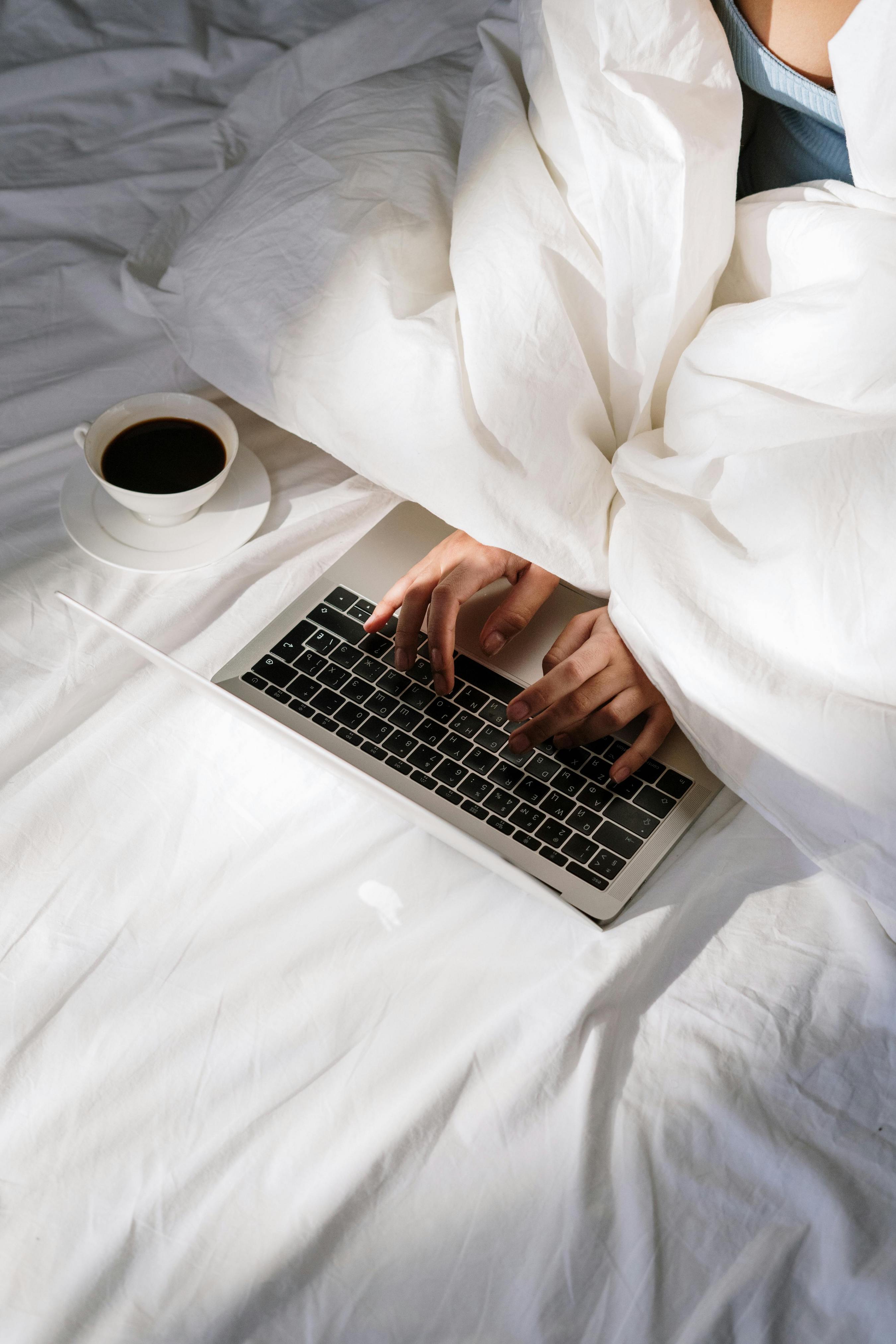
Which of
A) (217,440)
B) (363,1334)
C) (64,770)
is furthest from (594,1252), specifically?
(217,440)

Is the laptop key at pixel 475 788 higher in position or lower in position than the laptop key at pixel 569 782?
lower

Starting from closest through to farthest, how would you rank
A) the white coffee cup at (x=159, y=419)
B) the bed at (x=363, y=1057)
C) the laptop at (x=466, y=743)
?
the bed at (x=363, y=1057) → the laptop at (x=466, y=743) → the white coffee cup at (x=159, y=419)

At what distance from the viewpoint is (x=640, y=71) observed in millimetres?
690

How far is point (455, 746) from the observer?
2.27 ft

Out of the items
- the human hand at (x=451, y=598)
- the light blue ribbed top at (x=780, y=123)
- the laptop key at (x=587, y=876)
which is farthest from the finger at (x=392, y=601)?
the light blue ribbed top at (x=780, y=123)

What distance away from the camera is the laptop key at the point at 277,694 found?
2.33 ft

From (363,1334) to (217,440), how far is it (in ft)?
1.82

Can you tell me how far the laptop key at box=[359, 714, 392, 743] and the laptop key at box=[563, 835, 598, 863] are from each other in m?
0.13

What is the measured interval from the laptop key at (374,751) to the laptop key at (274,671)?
2.7 inches

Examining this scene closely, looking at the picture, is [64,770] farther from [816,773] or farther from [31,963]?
[816,773]

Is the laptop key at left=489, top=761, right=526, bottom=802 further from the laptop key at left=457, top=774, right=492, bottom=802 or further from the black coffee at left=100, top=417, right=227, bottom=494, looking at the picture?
the black coffee at left=100, top=417, right=227, bottom=494

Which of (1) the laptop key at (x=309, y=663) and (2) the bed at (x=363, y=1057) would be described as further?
(1) the laptop key at (x=309, y=663)

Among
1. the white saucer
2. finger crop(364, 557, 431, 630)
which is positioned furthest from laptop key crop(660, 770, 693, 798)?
the white saucer

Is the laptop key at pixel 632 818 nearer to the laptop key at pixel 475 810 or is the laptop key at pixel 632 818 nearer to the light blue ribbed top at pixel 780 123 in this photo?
the laptop key at pixel 475 810
